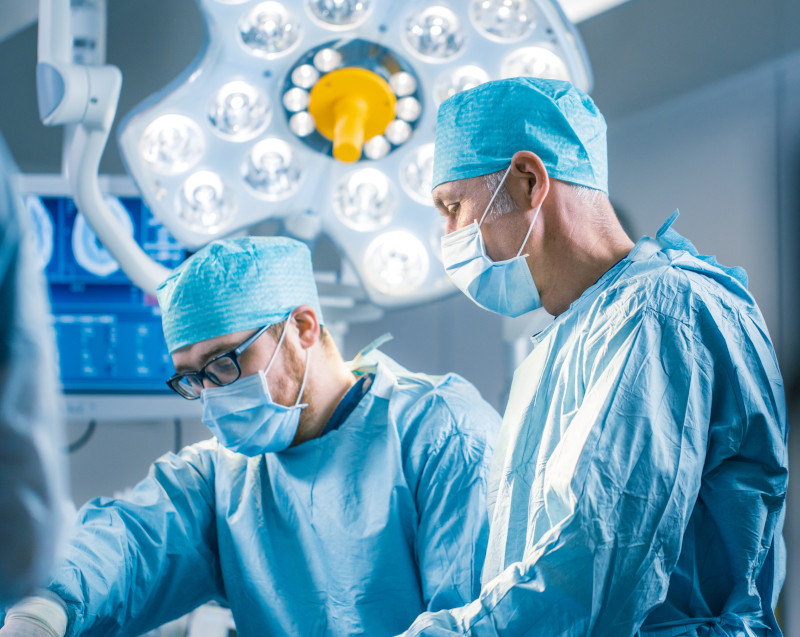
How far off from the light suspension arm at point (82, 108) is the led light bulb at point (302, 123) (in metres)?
0.32

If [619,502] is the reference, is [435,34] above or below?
above

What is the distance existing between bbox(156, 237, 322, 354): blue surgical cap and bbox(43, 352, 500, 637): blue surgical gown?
0.24 m

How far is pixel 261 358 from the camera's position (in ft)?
4.75

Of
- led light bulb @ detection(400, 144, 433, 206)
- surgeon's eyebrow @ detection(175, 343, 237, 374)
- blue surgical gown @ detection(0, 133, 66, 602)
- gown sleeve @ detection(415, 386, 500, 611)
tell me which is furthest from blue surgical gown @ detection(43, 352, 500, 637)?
blue surgical gown @ detection(0, 133, 66, 602)

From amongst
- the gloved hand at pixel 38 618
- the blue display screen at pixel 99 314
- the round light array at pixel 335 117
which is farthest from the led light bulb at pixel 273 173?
the gloved hand at pixel 38 618

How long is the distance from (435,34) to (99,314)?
119cm

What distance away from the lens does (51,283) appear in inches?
83.0

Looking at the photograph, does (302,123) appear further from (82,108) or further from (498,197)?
(498,197)

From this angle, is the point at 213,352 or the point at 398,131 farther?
the point at 398,131

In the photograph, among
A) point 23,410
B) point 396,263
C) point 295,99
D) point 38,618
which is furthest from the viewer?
point 396,263

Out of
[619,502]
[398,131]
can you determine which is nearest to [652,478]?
[619,502]

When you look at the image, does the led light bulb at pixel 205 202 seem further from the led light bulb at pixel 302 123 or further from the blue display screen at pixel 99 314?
the blue display screen at pixel 99 314

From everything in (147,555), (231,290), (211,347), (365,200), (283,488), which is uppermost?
(365,200)

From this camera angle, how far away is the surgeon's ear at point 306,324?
151 cm
